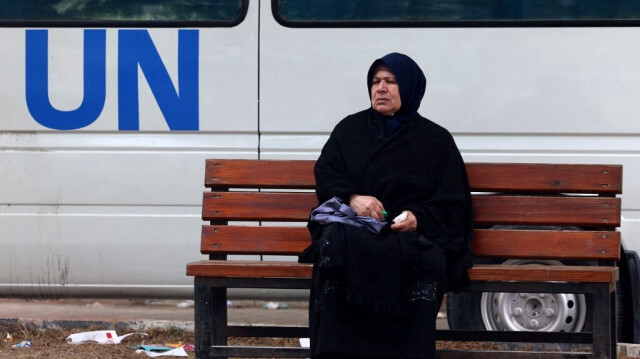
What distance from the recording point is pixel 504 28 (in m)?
6.32

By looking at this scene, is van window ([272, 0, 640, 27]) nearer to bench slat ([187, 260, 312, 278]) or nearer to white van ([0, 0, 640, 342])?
white van ([0, 0, 640, 342])

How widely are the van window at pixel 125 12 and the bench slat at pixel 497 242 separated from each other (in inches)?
64.3

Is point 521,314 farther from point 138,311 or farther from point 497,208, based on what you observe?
point 138,311

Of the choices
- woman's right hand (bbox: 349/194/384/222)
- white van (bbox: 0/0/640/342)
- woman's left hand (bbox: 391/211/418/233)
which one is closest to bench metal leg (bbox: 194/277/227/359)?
woman's right hand (bbox: 349/194/384/222)

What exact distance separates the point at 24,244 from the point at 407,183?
2.64 metres

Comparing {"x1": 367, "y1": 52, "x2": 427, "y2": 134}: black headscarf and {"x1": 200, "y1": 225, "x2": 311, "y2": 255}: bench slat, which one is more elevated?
{"x1": 367, "y1": 52, "x2": 427, "y2": 134}: black headscarf

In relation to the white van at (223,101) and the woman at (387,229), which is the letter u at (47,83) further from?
the woman at (387,229)

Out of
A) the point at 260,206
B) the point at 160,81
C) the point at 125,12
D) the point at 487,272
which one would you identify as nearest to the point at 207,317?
the point at 260,206

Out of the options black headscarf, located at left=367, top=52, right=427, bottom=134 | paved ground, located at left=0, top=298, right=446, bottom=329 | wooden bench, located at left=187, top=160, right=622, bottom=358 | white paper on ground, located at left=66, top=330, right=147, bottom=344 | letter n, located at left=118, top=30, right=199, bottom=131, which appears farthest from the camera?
paved ground, located at left=0, top=298, right=446, bottom=329

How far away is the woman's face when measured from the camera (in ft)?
16.1

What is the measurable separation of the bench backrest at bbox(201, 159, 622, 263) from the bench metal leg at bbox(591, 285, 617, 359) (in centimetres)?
30

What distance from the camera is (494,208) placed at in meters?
5.17

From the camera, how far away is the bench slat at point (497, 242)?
504 cm

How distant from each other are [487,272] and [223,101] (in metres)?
2.18
